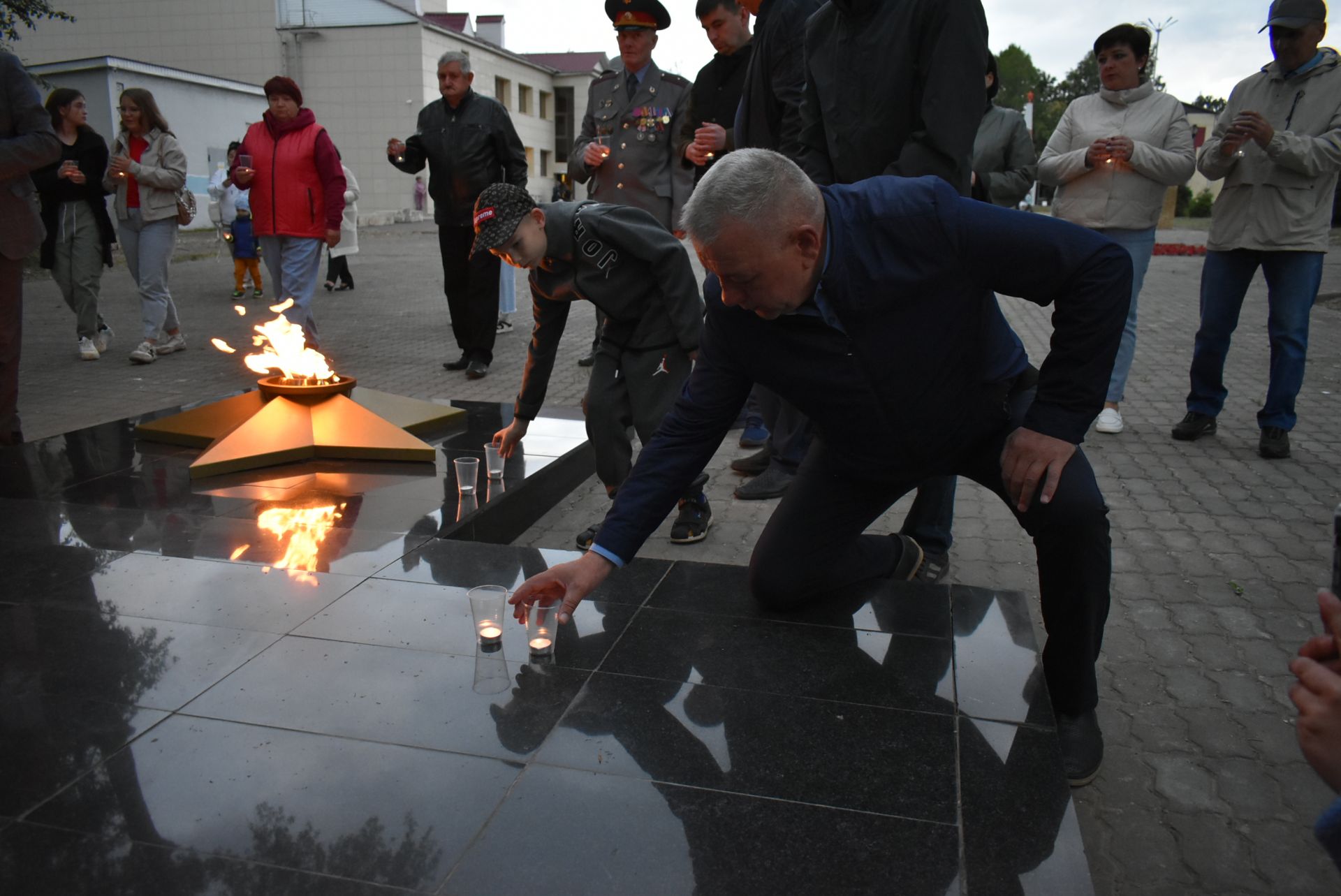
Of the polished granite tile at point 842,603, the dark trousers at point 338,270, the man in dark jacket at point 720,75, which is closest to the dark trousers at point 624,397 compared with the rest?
the polished granite tile at point 842,603

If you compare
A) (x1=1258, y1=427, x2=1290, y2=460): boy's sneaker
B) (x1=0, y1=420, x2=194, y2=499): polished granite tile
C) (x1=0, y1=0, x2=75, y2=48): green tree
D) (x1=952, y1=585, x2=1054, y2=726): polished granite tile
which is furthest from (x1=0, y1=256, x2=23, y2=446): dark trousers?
(x1=0, y1=0, x2=75, y2=48): green tree

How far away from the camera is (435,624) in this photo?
10.1ft

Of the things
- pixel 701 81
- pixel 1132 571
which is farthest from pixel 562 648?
pixel 701 81

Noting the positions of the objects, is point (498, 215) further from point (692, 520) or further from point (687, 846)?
point (687, 846)

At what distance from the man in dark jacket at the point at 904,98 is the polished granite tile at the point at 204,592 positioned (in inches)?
85.3

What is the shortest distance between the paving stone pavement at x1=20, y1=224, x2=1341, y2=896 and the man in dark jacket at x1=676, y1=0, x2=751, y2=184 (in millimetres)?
1924

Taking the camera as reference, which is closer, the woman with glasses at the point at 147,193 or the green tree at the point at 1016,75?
the woman with glasses at the point at 147,193

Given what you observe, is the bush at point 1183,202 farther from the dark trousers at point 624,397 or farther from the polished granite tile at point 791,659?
the polished granite tile at point 791,659

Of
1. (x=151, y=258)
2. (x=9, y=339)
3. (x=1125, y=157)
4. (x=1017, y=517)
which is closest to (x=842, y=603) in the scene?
(x=1017, y=517)

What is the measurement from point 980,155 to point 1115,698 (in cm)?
456

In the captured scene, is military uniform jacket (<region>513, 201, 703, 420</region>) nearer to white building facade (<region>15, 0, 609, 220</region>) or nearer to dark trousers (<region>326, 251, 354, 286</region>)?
dark trousers (<region>326, 251, 354, 286</region>)

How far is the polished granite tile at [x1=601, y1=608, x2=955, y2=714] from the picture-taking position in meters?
2.71

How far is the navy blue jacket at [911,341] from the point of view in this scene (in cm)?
249

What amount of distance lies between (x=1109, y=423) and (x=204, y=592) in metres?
5.25
